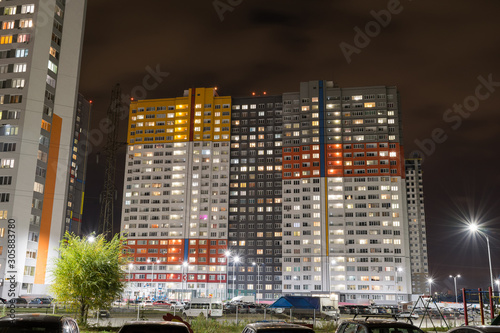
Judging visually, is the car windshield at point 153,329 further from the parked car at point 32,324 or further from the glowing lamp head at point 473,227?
the glowing lamp head at point 473,227

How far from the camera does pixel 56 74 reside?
91312 millimetres

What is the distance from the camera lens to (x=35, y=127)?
280 feet

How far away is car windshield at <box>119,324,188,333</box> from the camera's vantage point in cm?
1171

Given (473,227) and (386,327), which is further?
(473,227)

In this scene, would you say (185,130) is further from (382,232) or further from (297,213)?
(382,232)

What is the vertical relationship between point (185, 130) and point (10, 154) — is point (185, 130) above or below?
above

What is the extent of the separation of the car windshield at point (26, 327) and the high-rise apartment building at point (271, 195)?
5412 inches

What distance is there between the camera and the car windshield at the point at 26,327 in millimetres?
12195

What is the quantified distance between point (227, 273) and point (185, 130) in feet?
181

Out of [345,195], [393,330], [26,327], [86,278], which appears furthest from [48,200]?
[345,195]

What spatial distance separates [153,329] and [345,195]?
478 ft

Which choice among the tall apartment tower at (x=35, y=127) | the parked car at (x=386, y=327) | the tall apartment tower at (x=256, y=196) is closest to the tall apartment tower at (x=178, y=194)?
the tall apartment tower at (x=256, y=196)

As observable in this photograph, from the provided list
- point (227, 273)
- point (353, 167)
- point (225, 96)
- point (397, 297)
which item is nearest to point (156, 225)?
point (227, 273)

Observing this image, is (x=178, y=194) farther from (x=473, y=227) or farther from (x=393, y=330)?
(x=393, y=330)
